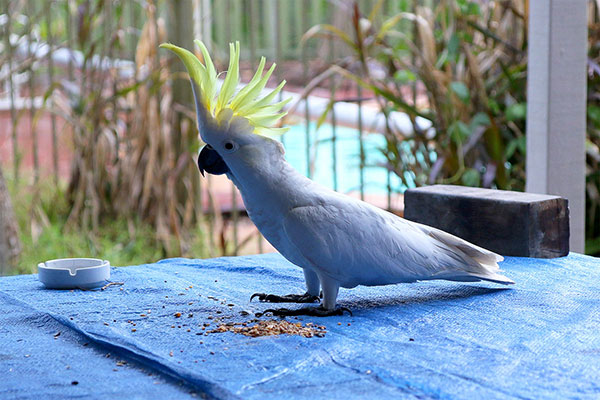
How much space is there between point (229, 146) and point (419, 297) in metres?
A: 0.46

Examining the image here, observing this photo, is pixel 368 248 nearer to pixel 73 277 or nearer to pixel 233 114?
pixel 233 114

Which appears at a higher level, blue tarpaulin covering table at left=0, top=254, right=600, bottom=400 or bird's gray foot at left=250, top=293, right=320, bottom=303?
bird's gray foot at left=250, top=293, right=320, bottom=303

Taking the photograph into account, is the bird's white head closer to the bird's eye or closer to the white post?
the bird's eye

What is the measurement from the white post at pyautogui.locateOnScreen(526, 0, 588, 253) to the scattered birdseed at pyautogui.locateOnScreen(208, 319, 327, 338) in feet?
4.56

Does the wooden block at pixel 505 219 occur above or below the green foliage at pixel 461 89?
below

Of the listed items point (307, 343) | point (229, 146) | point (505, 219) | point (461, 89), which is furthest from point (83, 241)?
point (307, 343)

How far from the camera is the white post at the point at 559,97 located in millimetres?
2326

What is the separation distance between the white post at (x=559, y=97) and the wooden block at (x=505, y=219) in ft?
1.81

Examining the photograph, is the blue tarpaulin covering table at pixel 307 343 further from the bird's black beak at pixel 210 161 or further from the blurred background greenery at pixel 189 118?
the blurred background greenery at pixel 189 118

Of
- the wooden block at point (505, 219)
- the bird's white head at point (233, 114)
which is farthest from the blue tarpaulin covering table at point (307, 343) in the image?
the bird's white head at point (233, 114)

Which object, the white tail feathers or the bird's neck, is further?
the white tail feathers

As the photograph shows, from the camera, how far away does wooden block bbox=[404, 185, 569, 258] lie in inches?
70.7

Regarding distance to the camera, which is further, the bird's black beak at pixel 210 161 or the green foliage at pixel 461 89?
the green foliage at pixel 461 89

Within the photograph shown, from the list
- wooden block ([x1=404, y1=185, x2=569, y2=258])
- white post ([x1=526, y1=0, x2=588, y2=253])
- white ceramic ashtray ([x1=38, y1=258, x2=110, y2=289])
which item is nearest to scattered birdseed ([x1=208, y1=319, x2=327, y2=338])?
white ceramic ashtray ([x1=38, y1=258, x2=110, y2=289])
